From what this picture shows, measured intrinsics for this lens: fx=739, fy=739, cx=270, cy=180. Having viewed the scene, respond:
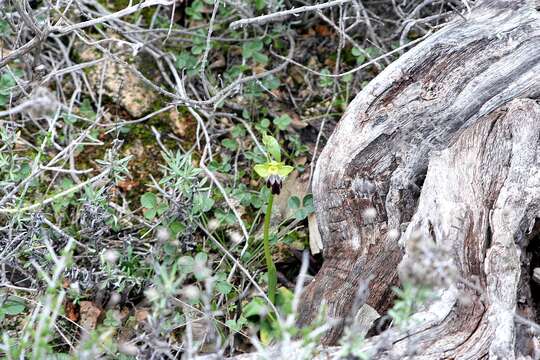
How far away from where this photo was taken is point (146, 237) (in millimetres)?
3223

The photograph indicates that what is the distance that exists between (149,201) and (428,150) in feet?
3.83

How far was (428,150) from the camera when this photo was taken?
9.38ft

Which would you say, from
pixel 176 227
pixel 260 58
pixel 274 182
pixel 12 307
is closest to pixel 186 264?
pixel 176 227

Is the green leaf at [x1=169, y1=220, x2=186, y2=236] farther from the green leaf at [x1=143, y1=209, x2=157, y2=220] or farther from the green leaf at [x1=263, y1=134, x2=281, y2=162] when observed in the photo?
the green leaf at [x1=263, y1=134, x2=281, y2=162]

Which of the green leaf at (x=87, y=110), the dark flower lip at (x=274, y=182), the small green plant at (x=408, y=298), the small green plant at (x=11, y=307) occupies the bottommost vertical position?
the small green plant at (x=11, y=307)

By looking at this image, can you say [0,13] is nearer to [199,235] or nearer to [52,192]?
[52,192]

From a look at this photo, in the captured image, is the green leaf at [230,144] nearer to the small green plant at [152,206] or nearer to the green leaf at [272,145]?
the small green plant at [152,206]

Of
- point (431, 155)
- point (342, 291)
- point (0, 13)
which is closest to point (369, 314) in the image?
point (342, 291)

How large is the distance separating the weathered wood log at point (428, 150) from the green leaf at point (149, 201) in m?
0.70

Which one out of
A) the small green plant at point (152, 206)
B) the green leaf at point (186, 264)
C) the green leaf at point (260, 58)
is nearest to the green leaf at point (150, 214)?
the small green plant at point (152, 206)

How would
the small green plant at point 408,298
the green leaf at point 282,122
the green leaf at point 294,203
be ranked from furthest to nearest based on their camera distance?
the green leaf at point 282,122, the green leaf at point 294,203, the small green plant at point 408,298

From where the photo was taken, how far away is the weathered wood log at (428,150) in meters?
2.64

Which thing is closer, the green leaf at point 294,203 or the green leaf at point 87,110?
the green leaf at point 294,203

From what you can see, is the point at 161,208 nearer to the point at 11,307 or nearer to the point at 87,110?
the point at 11,307
